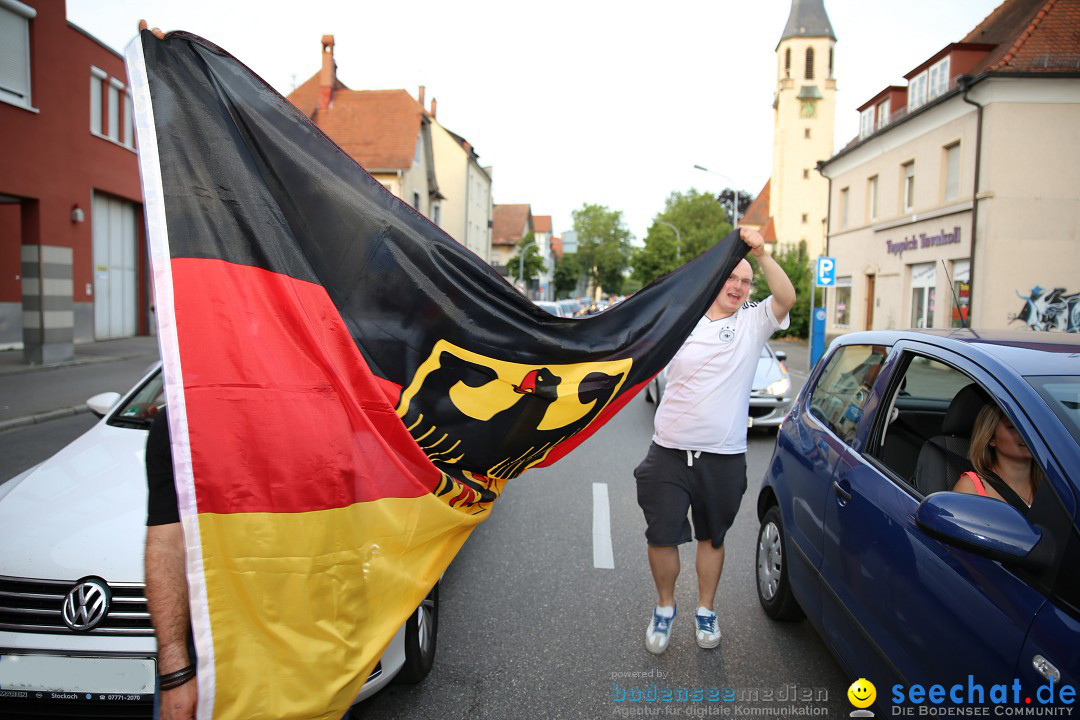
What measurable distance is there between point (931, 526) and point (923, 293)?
2692 cm

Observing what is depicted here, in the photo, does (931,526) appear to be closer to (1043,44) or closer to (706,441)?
(706,441)

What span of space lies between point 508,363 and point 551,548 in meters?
2.95

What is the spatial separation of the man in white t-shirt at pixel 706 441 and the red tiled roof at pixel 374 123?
3433cm

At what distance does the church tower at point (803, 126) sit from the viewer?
167 ft

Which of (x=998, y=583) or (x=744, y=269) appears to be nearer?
(x=998, y=583)

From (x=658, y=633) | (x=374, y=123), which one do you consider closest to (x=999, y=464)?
(x=658, y=633)

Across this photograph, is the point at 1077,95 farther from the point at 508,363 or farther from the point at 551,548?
the point at 508,363

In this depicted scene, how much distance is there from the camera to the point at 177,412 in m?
1.87

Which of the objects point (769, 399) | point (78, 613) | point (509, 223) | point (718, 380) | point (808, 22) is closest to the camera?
point (78, 613)

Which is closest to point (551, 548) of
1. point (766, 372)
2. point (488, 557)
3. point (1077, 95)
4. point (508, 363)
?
point (488, 557)

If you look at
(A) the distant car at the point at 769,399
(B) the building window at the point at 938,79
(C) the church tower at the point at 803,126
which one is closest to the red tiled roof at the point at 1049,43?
(B) the building window at the point at 938,79

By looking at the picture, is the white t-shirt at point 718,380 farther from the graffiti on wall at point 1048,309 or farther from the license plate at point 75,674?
the graffiti on wall at point 1048,309

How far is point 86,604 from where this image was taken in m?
2.52

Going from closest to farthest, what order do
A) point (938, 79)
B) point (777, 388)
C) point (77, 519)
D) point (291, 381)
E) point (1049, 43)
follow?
point (291, 381) → point (77, 519) → point (777, 388) → point (1049, 43) → point (938, 79)
